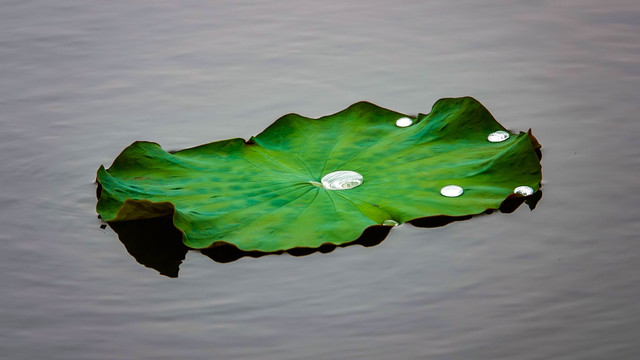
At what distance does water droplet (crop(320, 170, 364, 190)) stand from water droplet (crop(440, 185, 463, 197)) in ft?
1.00

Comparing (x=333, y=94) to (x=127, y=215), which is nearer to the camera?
(x=127, y=215)

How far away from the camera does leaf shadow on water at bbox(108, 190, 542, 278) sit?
2.73 m

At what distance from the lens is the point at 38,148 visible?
352cm

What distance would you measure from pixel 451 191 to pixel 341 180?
0.40m

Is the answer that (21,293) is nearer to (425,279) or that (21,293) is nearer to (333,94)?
(425,279)

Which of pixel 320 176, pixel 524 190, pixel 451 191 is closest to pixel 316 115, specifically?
pixel 320 176

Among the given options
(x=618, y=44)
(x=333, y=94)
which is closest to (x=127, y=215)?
(x=333, y=94)

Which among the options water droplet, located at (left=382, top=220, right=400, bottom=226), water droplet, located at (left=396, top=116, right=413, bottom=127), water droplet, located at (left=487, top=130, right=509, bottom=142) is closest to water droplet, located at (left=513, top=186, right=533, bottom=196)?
water droplet, located at (left=487, top=130, right=509, bottom=142)

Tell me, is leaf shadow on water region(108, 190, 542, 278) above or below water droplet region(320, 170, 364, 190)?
below

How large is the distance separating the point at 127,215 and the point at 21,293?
Answer: 449 mm

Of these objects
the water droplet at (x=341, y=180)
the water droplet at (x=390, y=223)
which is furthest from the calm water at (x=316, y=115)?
the water droplet at (x=341, y=180)

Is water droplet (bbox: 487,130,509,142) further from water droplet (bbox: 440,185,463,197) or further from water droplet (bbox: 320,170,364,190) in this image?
water droplet (bbox: 320,170,364,190)

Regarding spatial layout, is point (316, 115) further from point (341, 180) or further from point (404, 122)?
point (341, 180)

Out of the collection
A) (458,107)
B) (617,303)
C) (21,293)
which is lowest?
(21,293)
